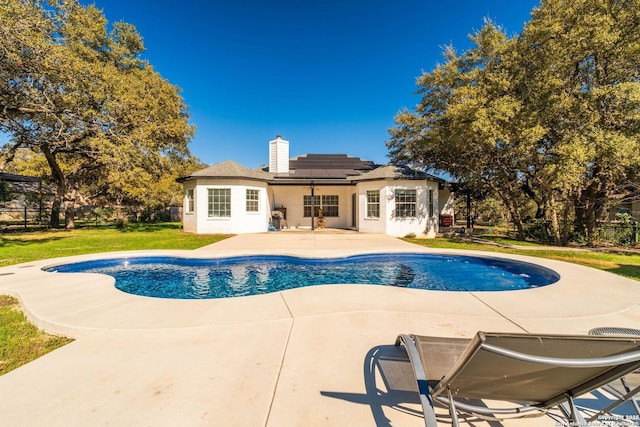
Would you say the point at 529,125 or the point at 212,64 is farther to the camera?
the point at 212,64

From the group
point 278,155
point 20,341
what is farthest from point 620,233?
point 20,341

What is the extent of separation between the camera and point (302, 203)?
19.9 metres

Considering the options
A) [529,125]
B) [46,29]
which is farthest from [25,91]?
[529,125]

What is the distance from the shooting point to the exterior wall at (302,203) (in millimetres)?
19656

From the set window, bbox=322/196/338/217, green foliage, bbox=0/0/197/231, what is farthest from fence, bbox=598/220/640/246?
green foliage, bbox=0/0/197/231

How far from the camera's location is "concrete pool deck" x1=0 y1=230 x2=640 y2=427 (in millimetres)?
2078

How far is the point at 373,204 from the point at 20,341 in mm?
14788

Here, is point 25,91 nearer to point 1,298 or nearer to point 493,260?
point 1,298

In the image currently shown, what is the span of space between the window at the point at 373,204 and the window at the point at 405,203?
1144mm

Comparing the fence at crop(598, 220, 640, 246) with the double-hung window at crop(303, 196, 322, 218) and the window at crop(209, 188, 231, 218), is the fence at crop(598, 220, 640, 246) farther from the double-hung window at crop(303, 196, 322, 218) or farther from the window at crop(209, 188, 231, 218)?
the window at crop(209, 188, 231, 218)

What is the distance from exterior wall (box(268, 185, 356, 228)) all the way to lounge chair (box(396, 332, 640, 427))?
1798cm

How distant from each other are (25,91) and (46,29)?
2731 millimetres

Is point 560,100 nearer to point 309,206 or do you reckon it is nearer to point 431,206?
point 431,206

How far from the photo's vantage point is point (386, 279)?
738 centimetres
